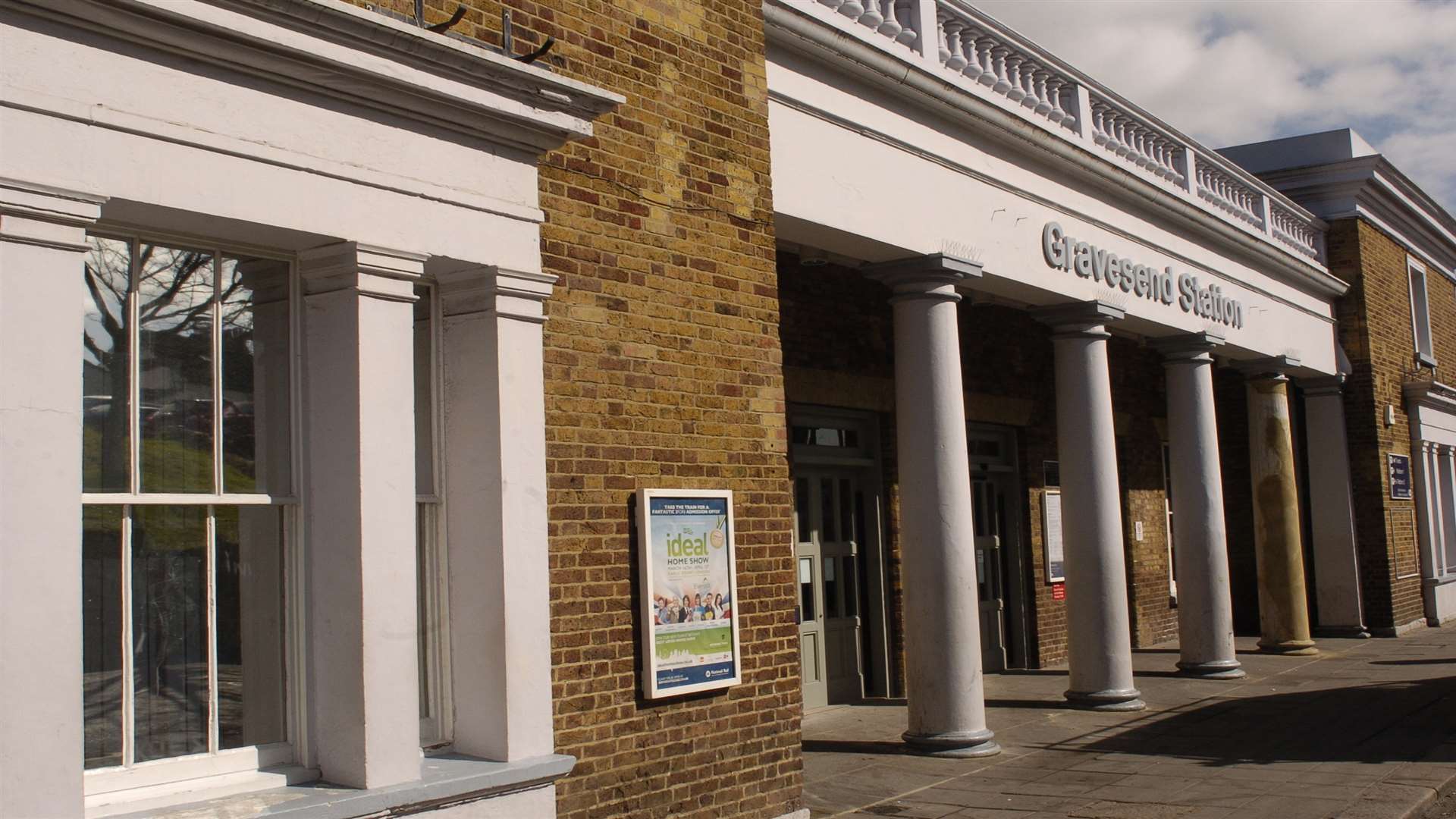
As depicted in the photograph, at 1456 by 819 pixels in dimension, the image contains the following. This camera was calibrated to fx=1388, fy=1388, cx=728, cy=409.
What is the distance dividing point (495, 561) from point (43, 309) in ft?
6.76

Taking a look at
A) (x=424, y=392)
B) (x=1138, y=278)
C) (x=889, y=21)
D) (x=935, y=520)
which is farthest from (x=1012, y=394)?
(x=424, y=392)

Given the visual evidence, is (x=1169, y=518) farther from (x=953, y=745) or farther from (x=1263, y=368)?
(x=953, y=745)

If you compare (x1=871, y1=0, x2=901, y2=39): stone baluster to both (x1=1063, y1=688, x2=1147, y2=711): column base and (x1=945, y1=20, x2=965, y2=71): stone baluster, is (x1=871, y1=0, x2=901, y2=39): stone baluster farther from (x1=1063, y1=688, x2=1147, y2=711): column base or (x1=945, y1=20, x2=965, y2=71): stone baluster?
(x1=1063, y1=688, x2=1147, y2=711): column base

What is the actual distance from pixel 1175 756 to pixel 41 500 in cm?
781

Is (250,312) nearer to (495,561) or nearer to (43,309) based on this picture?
(43,309)

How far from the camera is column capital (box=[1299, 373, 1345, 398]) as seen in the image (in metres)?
19.1

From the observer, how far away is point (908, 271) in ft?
32.2

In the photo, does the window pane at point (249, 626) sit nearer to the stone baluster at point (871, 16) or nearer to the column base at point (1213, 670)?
the stone baluster at point (871, 16)

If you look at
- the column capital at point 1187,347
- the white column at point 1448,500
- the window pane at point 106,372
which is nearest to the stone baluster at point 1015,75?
the column capital at point 1187,347

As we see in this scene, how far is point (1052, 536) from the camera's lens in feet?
52.2

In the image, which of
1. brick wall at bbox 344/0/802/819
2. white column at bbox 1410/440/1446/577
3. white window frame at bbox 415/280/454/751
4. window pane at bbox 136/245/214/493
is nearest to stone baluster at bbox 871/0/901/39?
brick wall at bbox 344/0/802/819

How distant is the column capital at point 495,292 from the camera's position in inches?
228

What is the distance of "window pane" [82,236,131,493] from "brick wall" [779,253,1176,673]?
291 inches

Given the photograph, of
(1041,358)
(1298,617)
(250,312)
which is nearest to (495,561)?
(250,312)
